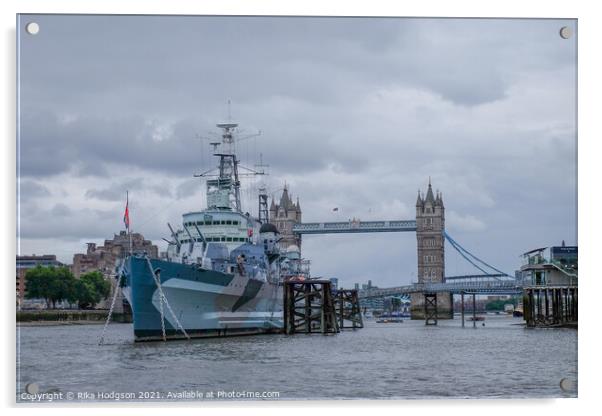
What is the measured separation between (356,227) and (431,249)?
21.8 meters

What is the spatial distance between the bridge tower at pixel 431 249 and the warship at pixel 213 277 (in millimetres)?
78084

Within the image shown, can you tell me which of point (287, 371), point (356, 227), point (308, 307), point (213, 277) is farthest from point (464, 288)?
point (287, 371)

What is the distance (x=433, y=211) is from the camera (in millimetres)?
141125

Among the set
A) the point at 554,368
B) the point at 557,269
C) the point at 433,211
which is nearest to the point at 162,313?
the point at 554,368

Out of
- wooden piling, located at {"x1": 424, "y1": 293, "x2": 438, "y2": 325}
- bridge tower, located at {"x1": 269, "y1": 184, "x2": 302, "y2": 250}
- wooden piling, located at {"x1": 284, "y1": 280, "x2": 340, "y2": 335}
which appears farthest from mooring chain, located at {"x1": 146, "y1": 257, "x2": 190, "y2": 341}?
bridge tower, located at {"x1": 269, "y1": 184, "x2": 302, "y2": 250}

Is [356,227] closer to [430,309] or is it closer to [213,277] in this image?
[430,309]

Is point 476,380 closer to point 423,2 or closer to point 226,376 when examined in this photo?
point 226,376

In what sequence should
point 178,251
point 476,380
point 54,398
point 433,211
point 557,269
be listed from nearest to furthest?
point 54,398 < point 476,380 < point 178,251 < point 557,269 < point 433,211

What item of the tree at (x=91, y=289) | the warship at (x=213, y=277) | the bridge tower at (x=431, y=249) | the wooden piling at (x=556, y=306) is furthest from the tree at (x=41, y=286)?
the bridge tower at (x=431, y=249)

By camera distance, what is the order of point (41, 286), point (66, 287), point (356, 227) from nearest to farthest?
point (41, 286), point (66, 287), point (356, 227)

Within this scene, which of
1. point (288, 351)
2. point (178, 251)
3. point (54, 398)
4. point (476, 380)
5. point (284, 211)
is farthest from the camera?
point (284, 211)

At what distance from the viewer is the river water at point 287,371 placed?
19.5m

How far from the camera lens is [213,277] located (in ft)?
148
